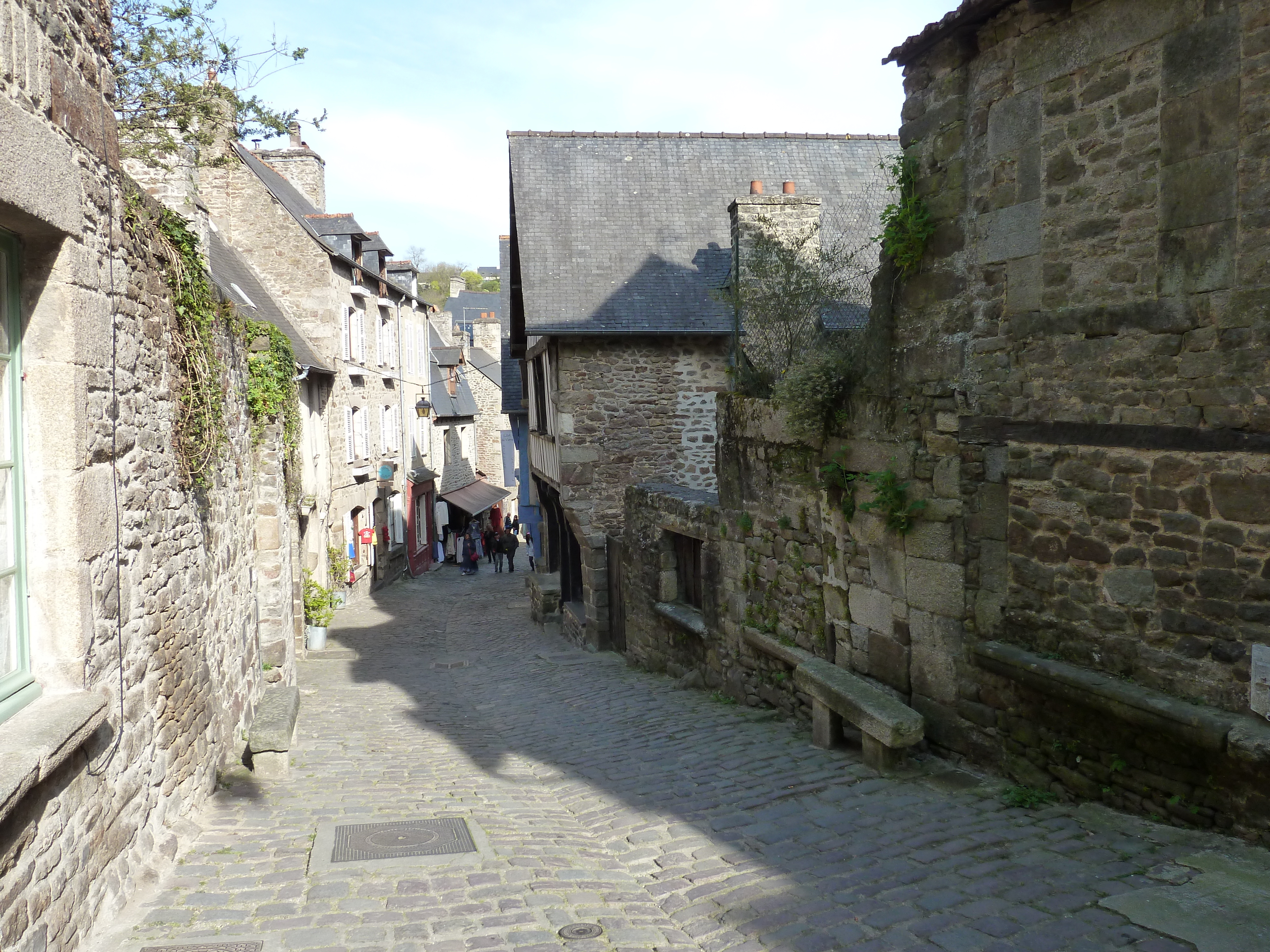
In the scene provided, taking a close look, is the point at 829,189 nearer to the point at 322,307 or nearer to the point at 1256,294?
the point at 322,307

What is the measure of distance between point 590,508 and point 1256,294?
1090cm

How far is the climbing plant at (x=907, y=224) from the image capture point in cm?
562

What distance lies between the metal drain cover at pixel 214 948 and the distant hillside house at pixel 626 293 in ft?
31.4

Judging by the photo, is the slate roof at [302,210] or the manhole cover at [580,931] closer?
the manhole cover at [580,931]

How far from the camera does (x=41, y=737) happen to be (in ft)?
10.2

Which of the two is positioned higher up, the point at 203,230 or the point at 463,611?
the point at 203,230

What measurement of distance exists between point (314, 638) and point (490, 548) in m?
13.7

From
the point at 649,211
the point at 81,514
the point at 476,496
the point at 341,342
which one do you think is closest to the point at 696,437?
the point at 649,211

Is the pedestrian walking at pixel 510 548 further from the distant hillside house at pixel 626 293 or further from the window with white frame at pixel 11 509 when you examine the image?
the window with white frame at pixel 11 509

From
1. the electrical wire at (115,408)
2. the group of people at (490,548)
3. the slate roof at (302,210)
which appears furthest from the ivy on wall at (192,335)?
the group of people at (490,548)

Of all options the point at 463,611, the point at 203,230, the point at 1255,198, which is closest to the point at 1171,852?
the point at 1255,198

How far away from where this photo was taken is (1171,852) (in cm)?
403

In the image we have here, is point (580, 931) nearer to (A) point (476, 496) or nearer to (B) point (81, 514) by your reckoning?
(B) point (81, 514)

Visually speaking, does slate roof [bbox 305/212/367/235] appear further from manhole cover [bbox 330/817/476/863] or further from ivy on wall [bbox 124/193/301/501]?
manhole cover [bbox 330/817/476/863]
